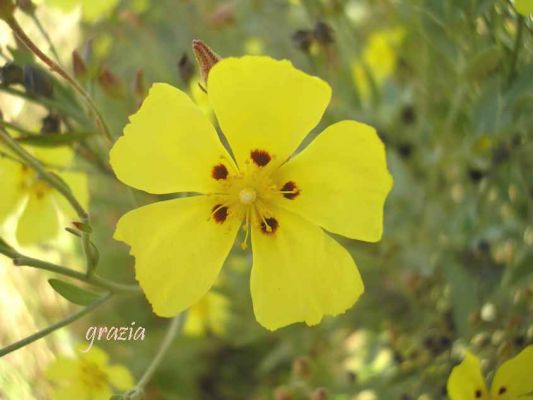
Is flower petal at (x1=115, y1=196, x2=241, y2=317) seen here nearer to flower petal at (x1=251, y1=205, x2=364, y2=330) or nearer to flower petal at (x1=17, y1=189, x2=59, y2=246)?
flower petal at (x1=251, y1=205, x2=364, y2=330)

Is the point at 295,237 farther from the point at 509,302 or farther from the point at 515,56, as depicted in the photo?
the point at 509,302

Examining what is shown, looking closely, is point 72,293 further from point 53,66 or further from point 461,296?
point 461,296

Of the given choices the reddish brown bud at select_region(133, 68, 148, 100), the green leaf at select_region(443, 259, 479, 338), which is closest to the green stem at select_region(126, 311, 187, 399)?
the reddish brown bud at select_region(133, 68, 148, 100)

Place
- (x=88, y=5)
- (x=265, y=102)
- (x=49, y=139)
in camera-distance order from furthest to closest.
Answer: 1. (x=88, y=5)
2. (x=49, y=139)
3. (x=265, y=102)

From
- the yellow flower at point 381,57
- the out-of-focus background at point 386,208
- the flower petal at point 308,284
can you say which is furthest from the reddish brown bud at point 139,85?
the yellow flower at point 381,57

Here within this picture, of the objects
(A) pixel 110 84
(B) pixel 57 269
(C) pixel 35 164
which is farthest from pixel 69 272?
(A) pixel 110 84

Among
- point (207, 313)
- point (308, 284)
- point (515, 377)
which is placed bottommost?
point (515, 377)

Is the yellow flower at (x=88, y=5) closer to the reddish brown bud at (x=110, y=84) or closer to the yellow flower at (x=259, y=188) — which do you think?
the reddish brown bud at (x=110, y=84)
